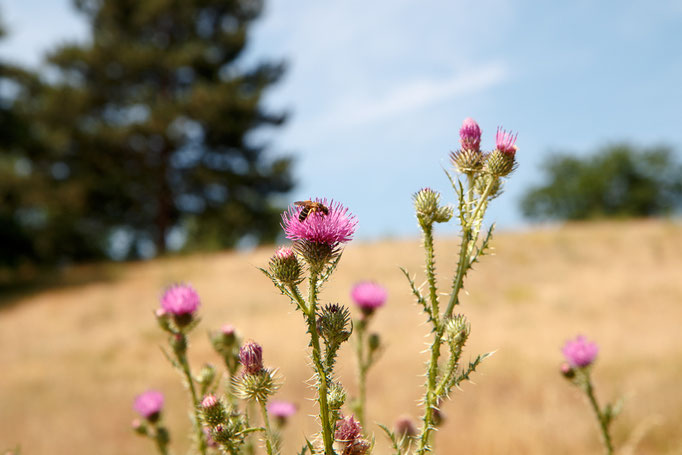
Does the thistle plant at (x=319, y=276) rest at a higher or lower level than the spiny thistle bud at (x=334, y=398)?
higher

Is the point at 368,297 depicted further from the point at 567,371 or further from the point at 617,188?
the point at 617,188

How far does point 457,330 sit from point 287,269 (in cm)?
29

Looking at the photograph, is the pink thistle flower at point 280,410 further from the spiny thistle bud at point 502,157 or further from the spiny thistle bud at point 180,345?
the spiny thistle bud at point 502,157

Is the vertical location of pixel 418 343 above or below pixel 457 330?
above

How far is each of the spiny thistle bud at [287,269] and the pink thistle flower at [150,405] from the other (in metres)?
Result: 0.85

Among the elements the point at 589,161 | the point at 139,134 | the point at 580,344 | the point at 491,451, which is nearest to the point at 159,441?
the point at 580,344

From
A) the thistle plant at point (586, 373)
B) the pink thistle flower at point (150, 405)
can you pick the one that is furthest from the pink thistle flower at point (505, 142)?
the pink thistle flower at point (150, 405)

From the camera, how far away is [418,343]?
8055 mm

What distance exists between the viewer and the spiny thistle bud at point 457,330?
86 cm

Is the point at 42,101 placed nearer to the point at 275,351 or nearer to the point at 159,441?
the point at 275,351

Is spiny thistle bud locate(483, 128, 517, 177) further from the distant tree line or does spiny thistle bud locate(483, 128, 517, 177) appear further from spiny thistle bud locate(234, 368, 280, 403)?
the distant tree line

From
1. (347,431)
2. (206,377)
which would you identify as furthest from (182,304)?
(347,431)

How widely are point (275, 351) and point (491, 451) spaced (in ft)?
13.5

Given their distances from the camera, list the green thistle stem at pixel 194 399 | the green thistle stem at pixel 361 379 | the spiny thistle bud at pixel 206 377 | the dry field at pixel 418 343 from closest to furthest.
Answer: the green thistle stem at pixel 194 399 → the spiny thistle bud at pixel 206 377 → the green thistle stem at pixel 361 379 → the dry field at pixel 418 343
